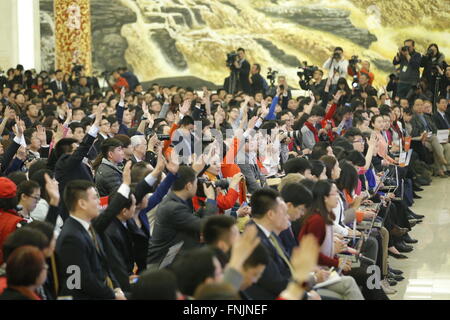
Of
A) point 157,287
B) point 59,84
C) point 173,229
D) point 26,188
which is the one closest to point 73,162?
point 26,188

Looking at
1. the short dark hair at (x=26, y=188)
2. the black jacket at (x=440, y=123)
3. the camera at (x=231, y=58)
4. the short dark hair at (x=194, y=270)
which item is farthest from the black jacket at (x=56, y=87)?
the short dark hair at (x=194, y=270)

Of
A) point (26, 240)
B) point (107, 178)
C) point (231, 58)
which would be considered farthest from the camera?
point (231, 58)

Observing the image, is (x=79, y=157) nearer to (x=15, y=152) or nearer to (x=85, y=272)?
(x=15, y=152)

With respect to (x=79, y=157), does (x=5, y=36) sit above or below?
below

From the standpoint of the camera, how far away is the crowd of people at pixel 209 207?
4445 millimetres

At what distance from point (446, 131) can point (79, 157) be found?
9066mm

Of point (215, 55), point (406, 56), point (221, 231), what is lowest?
point (215, 55)

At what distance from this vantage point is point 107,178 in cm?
802

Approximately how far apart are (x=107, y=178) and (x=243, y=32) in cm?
1655

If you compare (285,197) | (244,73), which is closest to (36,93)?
(244,73)

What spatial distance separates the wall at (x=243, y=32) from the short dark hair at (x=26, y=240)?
19.1 m

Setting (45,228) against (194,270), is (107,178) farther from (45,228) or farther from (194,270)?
(194,270)

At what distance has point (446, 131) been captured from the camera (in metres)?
15.0

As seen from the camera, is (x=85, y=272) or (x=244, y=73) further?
(x=244, y=73)
